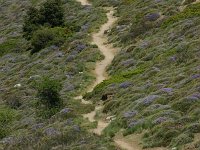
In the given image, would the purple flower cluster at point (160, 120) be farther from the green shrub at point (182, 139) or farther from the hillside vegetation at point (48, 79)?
the green shrub at point (182, 139)

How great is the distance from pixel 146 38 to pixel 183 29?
421 centimetres

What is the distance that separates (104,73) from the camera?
113ft

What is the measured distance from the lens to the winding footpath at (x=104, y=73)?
61.6 ft

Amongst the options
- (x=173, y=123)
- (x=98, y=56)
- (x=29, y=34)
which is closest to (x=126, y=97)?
(x=173, y=123)

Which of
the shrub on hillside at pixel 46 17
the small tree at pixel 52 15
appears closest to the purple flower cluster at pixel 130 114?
the shrub on hillside at pixel 46 17

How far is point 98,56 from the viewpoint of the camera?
37.9 m

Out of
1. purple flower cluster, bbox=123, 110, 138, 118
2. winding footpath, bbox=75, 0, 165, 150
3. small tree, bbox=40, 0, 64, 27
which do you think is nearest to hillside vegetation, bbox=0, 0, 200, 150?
purple flower cluster, bbox=123, 110, 138, 118

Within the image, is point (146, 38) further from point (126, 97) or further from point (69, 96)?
point (126, 97)

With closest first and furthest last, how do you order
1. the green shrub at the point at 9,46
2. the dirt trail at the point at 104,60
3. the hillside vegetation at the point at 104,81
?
1. the hillside vegetation at the point at 104,81
2. the dirt trail at the point at 104,60
3. the green shrub at the point at 9,46

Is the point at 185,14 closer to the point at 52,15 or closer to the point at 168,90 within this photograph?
the point at 168,90

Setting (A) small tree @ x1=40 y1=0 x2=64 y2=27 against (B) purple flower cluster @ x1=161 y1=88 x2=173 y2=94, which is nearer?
(B) purple flower cluster @ x1=161 y1=88 x2=173 y2=94

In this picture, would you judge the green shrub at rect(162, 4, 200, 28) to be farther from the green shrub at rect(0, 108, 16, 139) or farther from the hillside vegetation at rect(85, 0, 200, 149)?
the green shrub at rect(0, 108, 16, 139)

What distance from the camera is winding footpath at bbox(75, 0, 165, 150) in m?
18.8

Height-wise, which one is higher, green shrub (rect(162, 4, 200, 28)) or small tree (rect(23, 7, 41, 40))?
small tree (rect(23, 7, 41, 40))
